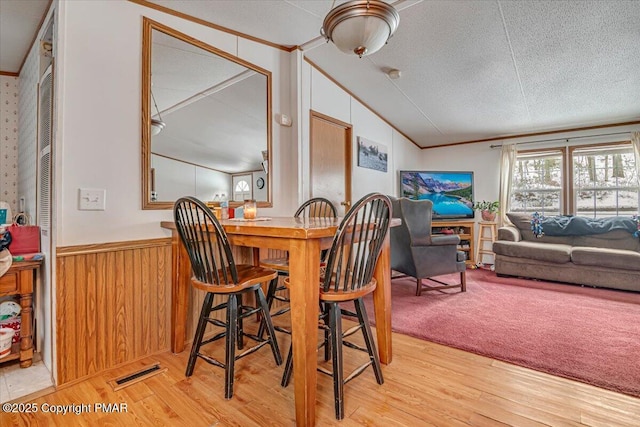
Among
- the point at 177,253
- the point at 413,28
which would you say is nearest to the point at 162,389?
the point at 177,253

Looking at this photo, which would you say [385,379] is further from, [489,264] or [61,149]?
[489,264]

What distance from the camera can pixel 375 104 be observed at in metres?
4.21

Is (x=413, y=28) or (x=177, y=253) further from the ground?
(x=413, y=28)

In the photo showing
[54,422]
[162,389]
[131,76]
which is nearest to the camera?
[54,422]

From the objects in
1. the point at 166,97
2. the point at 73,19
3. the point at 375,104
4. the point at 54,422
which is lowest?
the point at 54,422

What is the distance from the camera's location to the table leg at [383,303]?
1808 millimetres

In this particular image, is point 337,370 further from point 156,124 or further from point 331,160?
point 331,160

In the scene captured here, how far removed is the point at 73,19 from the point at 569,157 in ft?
19.8

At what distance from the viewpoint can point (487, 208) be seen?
518 centimetres

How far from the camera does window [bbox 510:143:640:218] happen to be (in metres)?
4.44

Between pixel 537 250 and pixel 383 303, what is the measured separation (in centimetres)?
319

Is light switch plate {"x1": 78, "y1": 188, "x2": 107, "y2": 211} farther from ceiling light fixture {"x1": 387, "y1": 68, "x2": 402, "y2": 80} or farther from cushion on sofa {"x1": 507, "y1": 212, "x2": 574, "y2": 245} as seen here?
cushion on sofa {"x1": 507, "y1": 212, "x2": 574, "y2": 245}

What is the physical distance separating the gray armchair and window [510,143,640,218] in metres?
2.66

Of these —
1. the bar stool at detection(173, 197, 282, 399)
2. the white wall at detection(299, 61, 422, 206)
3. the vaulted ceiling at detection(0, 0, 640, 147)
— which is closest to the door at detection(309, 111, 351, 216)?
the white wall at detection(299, 61, 422, 206)
